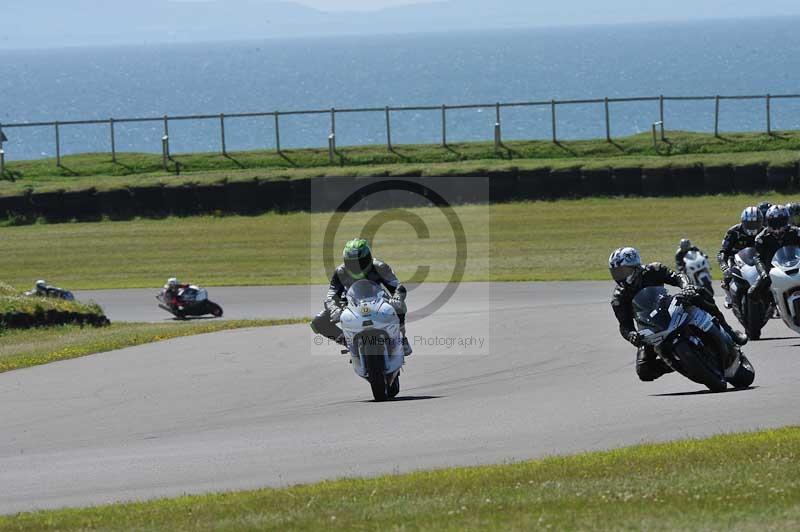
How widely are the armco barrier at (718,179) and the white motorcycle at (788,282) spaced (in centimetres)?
2098

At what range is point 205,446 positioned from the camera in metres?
11.5

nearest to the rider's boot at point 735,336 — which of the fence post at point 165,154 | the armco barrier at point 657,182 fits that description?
the armco barrier at point 657,182

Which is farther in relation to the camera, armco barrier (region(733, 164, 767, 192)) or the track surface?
armco barrier (region(733, 164, 767, 192))

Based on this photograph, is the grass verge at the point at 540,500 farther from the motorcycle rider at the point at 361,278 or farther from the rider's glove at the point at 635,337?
the motorcycle rider at the point at 361,278

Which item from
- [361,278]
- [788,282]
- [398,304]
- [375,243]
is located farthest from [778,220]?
[375,243]

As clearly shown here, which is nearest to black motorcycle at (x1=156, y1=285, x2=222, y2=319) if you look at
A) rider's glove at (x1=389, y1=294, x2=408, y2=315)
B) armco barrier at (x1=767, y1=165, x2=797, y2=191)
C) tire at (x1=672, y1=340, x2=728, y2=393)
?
rider's glove at (x1=389, y1=294, x2=408, y2=315)

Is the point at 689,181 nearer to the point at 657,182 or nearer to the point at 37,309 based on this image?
the point at 657,182

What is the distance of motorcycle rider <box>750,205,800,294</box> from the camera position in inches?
604

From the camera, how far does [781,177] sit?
34.9 metres

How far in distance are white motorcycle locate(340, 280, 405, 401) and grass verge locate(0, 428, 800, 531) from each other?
3618 millimetres

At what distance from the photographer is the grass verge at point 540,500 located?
313 inches

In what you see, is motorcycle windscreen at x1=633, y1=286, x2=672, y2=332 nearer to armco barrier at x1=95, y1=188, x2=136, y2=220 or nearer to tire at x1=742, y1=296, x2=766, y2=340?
tire at x1=742, y1=296, x2=766, y2=340

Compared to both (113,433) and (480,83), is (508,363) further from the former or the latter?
(480,83)

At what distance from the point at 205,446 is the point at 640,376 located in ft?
14.8
